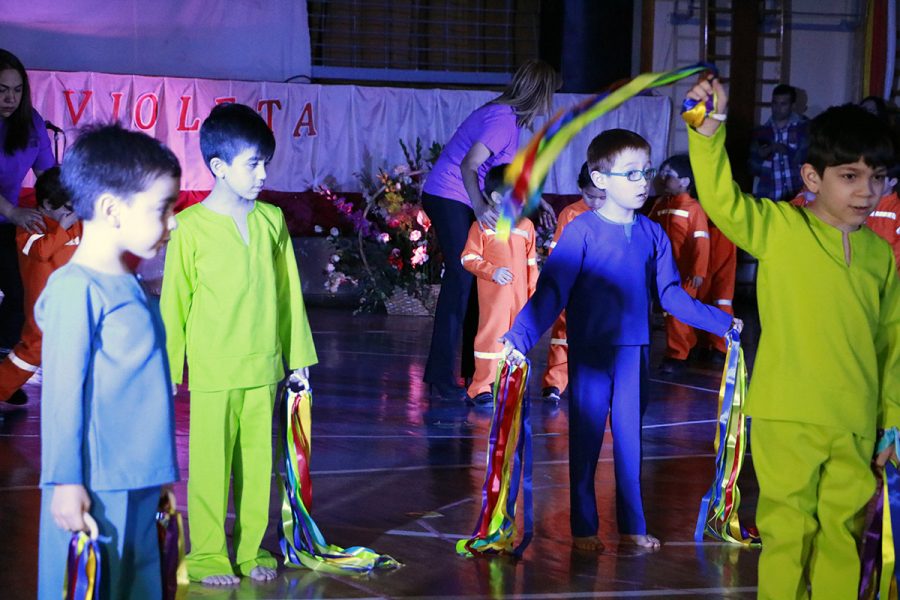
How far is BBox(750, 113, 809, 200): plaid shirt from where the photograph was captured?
10883mm

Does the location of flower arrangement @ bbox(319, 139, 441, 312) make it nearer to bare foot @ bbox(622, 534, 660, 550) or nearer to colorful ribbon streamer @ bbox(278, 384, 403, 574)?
bare foot @ bbox(622, 534, 660, 550)

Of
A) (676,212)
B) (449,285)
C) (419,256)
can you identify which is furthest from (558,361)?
(419,256)

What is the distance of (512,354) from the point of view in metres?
3.71

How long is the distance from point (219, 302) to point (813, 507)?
5.49ft

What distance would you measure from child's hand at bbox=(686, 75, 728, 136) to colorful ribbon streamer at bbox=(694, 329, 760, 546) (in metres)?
1.22

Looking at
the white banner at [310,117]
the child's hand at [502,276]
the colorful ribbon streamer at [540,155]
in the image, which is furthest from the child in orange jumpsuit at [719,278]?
the colorful ribbon streamer at [540,155]

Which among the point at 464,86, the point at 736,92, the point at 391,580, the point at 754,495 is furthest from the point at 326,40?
the point at 391,580

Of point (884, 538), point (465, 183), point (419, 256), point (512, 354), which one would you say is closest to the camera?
point (884, 538)

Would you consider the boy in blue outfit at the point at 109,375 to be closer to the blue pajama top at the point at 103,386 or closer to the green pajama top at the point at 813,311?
the blue pajama top at the point at 103,386

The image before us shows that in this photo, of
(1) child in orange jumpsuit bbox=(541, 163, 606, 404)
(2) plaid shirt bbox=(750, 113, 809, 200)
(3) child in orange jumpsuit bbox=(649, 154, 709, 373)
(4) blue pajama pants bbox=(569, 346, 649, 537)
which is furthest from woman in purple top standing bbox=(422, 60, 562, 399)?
(2) plaid shirt bbox=(750, 113, 809, 200)

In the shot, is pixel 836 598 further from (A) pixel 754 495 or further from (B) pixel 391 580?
(A) pixel 754 495

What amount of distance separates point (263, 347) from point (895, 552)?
5.84 ft

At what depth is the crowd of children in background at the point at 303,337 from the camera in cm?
234

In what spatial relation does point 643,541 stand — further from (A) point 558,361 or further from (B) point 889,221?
(B) point 889,221
